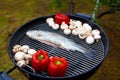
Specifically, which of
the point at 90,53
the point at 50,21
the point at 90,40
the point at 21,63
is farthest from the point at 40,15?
the point at 21,63

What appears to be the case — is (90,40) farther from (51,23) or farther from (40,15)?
(40,15)

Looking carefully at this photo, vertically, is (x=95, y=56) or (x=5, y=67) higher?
(x=95, y=56)

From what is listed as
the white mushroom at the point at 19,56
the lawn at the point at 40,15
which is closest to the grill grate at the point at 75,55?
the white mushroom at the point at 19,56

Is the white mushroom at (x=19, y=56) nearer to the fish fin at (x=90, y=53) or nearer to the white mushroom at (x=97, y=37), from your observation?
the fish fin at (x=90, y=53)

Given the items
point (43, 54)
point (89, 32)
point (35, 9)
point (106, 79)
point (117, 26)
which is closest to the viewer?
point (43, 54)

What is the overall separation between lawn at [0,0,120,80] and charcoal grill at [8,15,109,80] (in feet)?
3.64

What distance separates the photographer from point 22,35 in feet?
12.5

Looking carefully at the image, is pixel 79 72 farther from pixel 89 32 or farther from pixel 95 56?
pixel 89 32

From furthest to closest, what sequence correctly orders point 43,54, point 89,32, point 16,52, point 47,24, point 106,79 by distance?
point 106,79 → point 47,24 → point 89,32 → point 16,52 → point 43,54

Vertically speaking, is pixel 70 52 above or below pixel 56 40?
below

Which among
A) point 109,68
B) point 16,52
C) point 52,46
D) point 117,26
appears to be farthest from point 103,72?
point 16,52

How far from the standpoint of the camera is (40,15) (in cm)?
648

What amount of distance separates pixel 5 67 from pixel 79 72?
2.28m

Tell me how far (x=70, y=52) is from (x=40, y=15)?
3.07 metres
